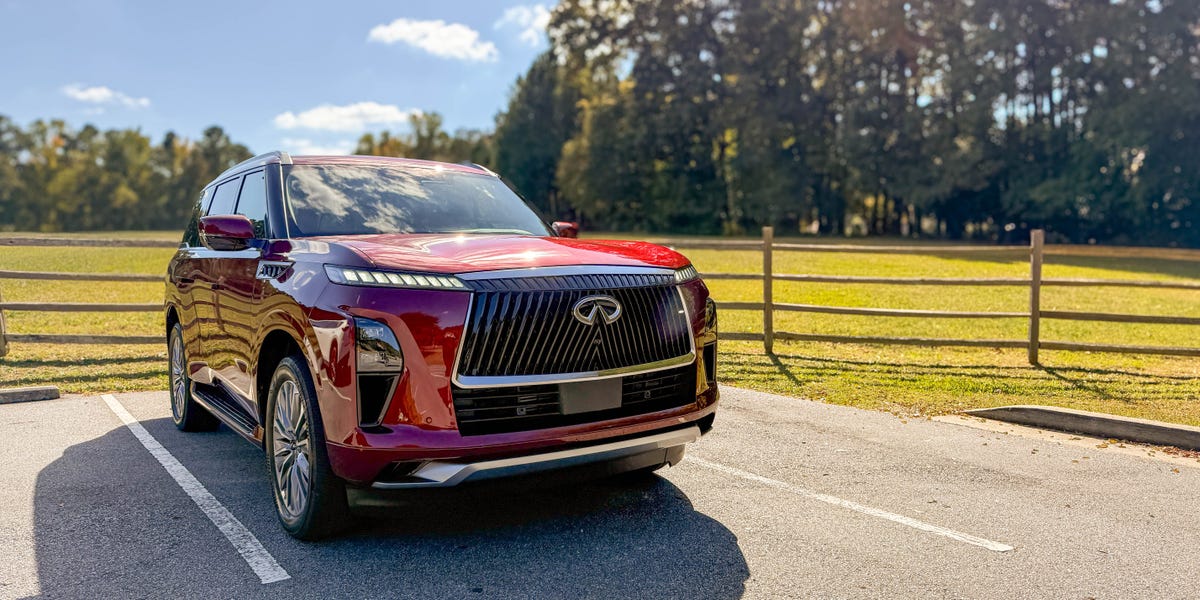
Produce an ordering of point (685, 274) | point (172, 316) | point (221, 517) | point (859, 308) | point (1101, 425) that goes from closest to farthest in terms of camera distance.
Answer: point (685, 274), point (221, 517), point (1101, 425), point (172, 316), point (859, 308)

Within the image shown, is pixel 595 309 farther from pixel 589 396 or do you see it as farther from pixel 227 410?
pixel 227 410

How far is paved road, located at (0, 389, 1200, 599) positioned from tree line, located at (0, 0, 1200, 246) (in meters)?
37.3

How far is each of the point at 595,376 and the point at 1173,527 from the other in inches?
122

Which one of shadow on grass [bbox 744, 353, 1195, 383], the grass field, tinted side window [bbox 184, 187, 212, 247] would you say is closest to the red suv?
tinted side window [bbox 184, 187, 212, 247]

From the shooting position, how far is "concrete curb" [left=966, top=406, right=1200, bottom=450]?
6133 mm

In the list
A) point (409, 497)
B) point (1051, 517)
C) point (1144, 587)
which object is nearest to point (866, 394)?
point (1051, 517)

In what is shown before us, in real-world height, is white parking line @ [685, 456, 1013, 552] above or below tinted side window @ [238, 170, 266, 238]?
below

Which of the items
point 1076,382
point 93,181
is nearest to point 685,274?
point 1076,382

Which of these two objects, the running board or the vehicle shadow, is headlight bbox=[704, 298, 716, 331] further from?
the running board

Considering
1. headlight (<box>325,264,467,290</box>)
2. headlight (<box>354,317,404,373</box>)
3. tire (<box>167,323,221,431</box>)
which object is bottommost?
tire (<box>167,323,221,431</box>)

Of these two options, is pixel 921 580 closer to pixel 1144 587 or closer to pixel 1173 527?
pixel 1144 587

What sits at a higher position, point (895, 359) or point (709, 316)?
point (709, 316)

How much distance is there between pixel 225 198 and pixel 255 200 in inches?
36.4

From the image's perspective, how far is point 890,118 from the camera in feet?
154
